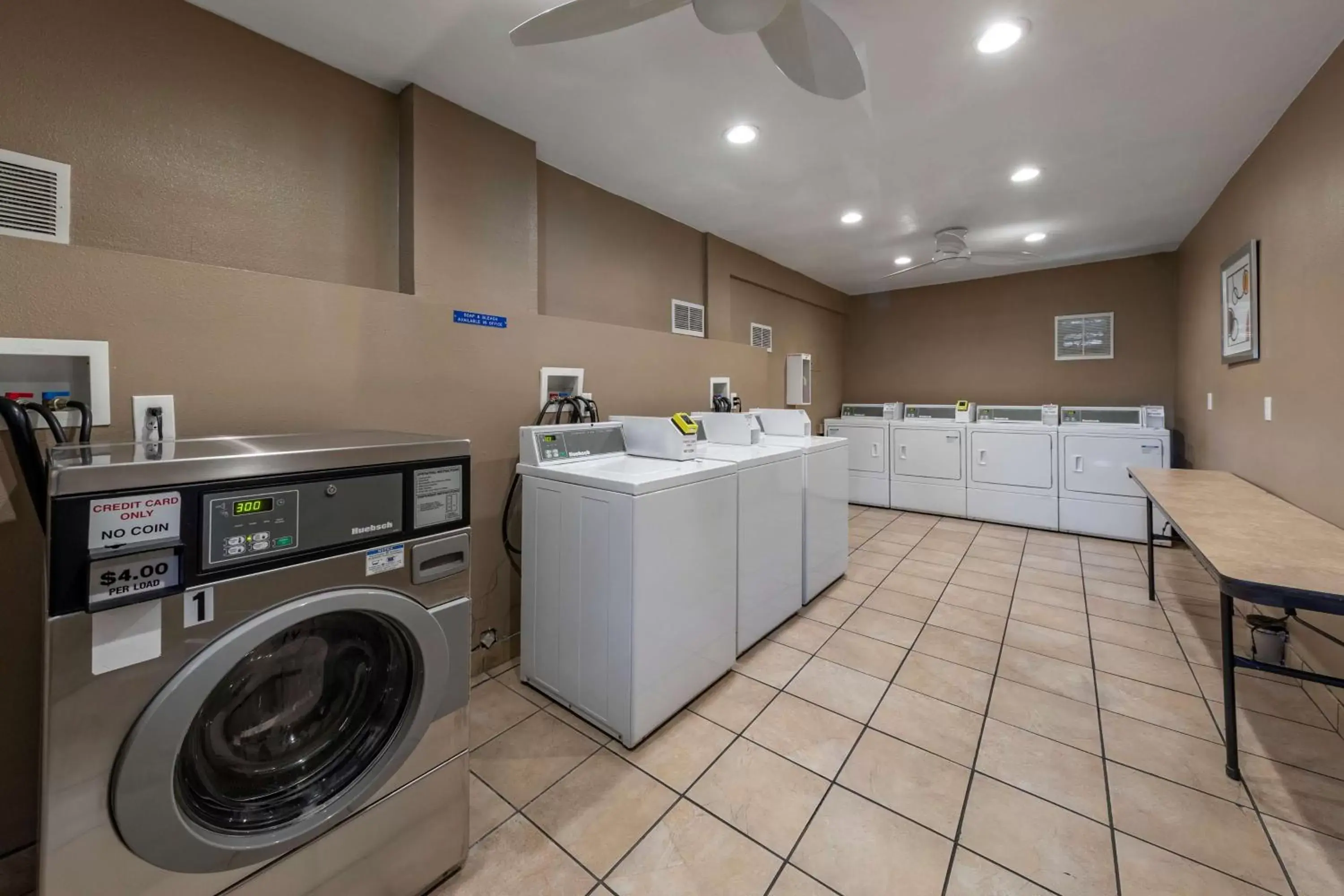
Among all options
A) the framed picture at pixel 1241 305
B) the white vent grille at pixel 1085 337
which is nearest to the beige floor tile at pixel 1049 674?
the framed picture at pixel 1241 305

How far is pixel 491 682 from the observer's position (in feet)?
7.44

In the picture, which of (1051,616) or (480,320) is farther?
(1051,616)

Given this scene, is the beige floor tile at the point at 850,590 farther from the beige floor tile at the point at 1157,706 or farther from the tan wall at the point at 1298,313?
the tan wall at the point at 1298,313

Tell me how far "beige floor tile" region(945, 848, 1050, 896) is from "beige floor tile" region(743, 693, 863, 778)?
1.36ft

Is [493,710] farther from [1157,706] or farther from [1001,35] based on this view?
[1001,35]

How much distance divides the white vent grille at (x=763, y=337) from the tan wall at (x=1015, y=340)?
210 centimetres

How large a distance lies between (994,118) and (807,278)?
3.12 m

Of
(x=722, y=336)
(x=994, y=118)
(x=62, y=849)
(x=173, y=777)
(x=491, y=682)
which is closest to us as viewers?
(x=62, y=849)

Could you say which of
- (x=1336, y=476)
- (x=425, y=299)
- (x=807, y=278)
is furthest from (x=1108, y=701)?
(x=807, y=278)

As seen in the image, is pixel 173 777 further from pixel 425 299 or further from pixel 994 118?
pixel 994 118

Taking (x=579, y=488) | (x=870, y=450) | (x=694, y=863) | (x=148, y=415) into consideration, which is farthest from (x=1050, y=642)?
(x=148, y=415)

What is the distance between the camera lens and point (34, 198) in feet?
4.78

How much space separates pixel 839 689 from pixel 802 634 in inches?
19.8

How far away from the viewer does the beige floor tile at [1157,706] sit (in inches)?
74.9
